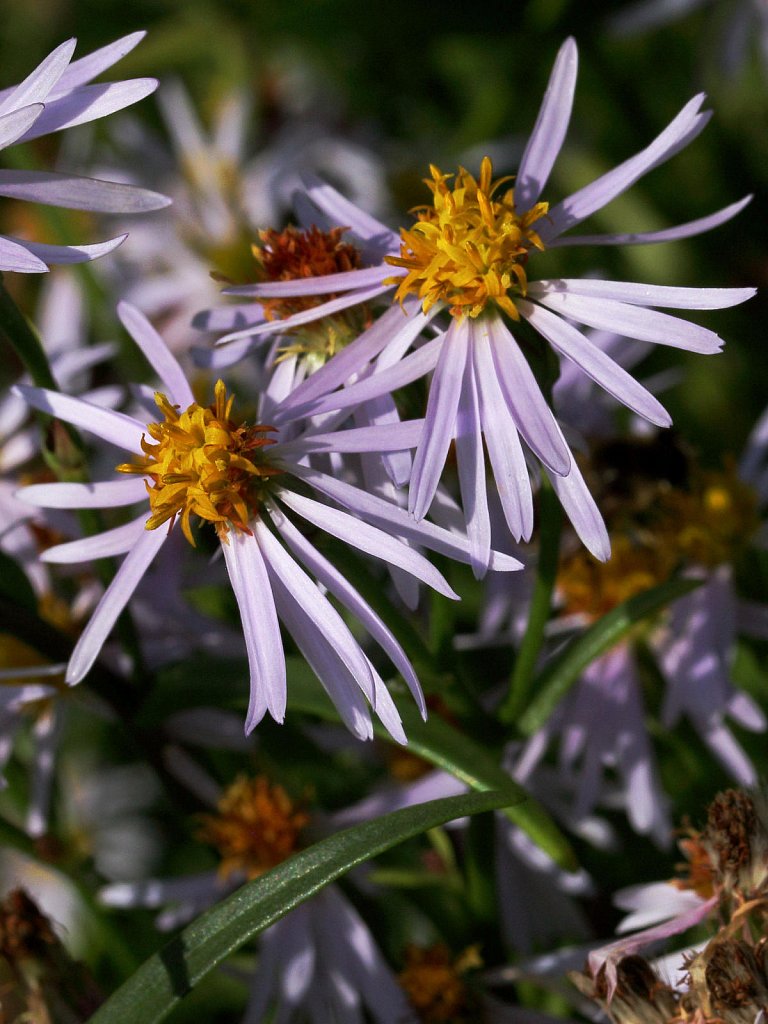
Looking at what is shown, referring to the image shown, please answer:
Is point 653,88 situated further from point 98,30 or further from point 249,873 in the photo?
point 249,873

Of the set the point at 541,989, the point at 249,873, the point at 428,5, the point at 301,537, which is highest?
the point at 428,5

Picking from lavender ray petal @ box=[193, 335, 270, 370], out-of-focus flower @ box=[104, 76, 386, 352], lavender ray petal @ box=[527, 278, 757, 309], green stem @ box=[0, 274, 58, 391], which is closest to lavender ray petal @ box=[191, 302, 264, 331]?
lavender ray petal @ box=[193, 335, 270, 370]

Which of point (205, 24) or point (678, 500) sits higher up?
point (205, 24)

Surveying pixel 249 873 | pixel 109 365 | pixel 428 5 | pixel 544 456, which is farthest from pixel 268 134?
pixel 544 456

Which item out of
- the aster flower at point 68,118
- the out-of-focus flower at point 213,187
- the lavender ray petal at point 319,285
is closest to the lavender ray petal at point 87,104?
the aster flower at point 68,118

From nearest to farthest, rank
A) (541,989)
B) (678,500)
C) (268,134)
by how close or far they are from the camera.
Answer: (541,989), (678,500), (268,134)

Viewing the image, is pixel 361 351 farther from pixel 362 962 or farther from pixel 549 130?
pixel 362 962

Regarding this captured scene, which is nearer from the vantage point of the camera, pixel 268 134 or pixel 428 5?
pixel 428 5

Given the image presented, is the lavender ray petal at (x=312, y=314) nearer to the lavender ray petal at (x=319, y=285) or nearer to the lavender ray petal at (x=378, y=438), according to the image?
the lavender ray petal at (x=319, y=285)

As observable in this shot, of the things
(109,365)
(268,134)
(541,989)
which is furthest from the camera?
(268,134)
